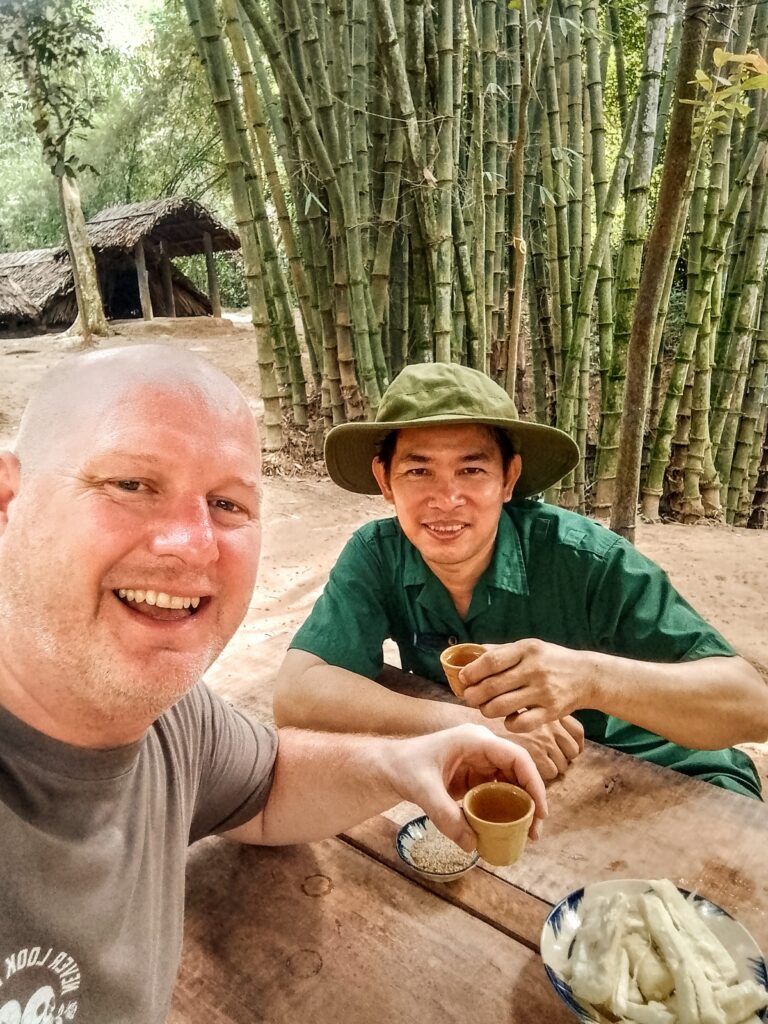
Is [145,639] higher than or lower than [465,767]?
higher

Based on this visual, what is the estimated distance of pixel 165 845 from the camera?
1.05m

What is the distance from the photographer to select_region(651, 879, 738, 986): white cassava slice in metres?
0.91

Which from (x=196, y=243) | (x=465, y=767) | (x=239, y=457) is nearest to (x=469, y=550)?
(x=465, y=767)

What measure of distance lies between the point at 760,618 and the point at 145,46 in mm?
24169

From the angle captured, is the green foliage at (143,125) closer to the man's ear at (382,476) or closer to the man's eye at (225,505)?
the man's ear at (382,476)

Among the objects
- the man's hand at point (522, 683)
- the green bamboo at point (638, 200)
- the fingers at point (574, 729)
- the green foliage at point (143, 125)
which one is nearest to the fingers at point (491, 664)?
A: the man's hand at point (522, 683)

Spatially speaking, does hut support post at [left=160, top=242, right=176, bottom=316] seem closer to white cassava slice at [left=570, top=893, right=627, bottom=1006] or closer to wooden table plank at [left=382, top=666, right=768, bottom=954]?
wooden table plank at [left=382, top=666, right=768, bottom=954]

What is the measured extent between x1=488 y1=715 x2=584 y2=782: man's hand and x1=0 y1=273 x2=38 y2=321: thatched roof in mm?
17818

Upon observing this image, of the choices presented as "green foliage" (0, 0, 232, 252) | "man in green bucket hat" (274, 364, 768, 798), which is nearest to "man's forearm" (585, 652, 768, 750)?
"man in green bucket hat" (274, 364, 768, 798)

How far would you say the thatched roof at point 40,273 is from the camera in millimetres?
16688

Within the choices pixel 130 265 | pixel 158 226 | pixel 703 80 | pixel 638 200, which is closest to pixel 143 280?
pixel 158 226

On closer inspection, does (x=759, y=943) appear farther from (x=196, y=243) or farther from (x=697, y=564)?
(x=196, y=243)

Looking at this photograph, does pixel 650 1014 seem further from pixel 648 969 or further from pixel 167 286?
pixel 167 286

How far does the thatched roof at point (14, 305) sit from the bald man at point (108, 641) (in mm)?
17711
